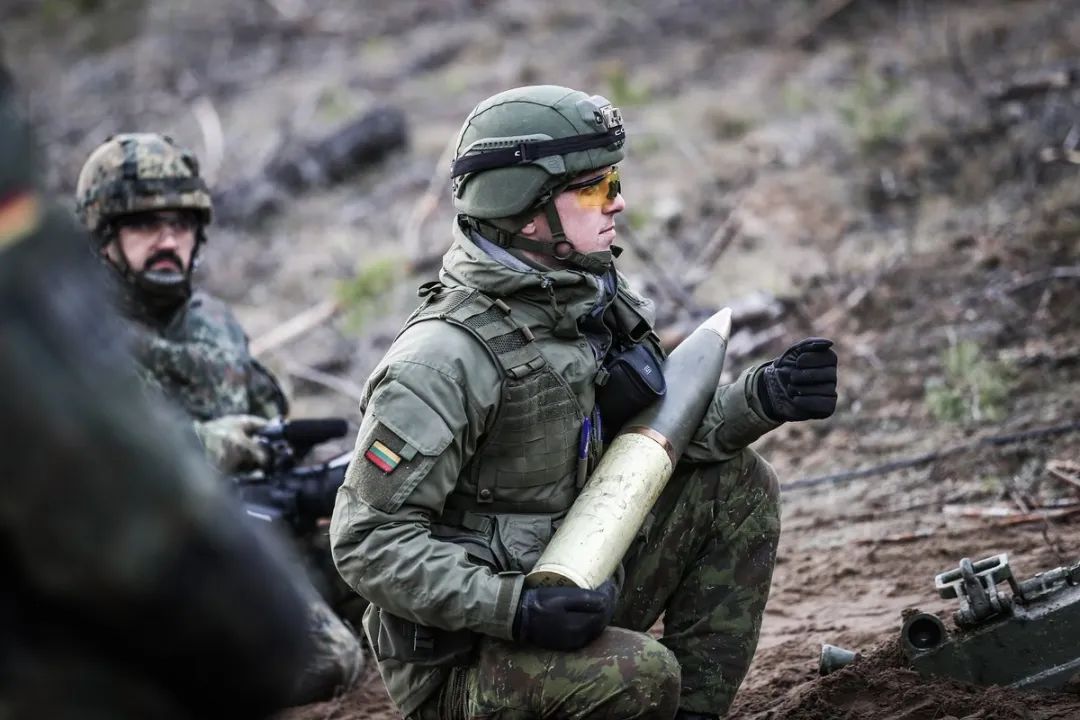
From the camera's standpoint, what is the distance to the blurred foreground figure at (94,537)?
1.76 m

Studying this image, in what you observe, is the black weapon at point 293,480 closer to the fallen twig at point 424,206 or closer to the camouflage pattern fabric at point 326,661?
the camouflage pattern fabric at point 326,661

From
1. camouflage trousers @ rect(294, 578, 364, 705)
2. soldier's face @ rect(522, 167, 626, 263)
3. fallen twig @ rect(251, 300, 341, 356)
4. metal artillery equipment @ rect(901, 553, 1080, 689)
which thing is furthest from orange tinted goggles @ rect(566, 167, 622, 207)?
fallen twig @ rect(251, 300, 341, 356)

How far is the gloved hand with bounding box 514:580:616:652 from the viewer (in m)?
3.46

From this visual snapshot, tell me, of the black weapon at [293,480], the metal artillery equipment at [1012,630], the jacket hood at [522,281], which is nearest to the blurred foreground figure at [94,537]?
the jacket hood at [522,281]

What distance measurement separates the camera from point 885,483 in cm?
628

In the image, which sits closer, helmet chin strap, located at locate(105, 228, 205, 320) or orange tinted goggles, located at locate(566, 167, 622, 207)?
orange tinted goggles, located at locate(566, 167, 622, 207)

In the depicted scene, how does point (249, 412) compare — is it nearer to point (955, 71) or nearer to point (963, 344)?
point (963, 344)

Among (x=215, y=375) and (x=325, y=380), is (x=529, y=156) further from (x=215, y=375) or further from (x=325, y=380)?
(x=325, y=380)

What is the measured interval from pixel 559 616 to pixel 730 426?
964 millimetres

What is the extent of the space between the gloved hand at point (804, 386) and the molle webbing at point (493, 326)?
0.79 metres

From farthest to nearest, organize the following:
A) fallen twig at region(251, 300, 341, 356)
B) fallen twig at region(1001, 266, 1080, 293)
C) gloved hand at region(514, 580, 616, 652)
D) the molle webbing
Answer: fallen twig at region(251, 300, 341, 356), fallen twig at region(1001, 266, 1080, 293), the molle webbing, gloved hand at region(514, 580, 616, 652)

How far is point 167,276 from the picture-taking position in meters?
5.76

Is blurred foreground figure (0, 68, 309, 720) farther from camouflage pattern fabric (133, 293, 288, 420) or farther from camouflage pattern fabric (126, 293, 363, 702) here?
camouflage pattern fabric (133, 293, 288, 420)

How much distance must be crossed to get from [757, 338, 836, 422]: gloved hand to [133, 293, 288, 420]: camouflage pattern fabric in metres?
2.76
